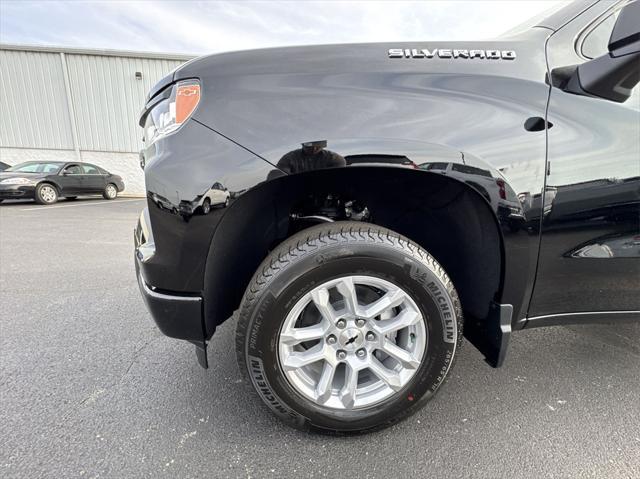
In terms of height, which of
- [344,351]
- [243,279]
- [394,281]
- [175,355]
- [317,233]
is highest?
[317,233]

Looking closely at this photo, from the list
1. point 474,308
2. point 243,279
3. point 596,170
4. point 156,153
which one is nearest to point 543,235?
point 596,170

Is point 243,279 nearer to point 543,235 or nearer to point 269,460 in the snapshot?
point 269,460

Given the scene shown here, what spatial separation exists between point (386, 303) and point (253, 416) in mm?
881

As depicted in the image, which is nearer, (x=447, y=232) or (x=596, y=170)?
(x=596, y=170)

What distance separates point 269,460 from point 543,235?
1490 mm

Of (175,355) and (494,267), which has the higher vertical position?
(494,267)

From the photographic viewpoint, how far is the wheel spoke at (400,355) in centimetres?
160

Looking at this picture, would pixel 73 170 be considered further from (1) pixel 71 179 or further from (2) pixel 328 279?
(2) pixel 328 279

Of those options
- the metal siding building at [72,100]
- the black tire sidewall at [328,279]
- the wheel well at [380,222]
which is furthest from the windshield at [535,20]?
the metal siding building at [72,100]

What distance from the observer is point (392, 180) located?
1699 millimetres

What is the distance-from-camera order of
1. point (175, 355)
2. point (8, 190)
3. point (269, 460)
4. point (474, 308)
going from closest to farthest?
point (269, 460) → point (474, 308) → point (175, 355) → point (8, 190)

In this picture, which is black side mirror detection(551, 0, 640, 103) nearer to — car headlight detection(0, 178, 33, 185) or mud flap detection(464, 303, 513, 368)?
mud flap detection(464, 303, 513, 368)

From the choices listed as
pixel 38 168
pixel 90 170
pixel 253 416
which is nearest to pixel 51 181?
pixel 38 168

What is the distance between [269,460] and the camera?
5.04 ft
